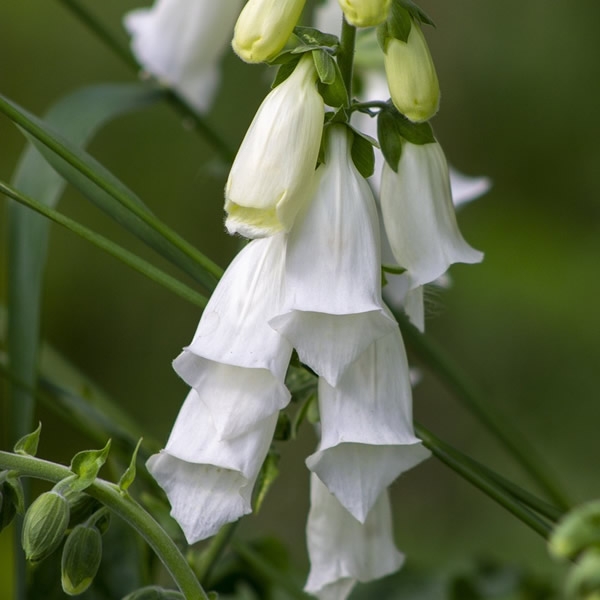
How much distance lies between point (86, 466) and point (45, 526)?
2cm

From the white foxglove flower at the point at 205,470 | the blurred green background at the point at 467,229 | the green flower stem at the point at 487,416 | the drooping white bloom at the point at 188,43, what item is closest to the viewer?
the white foxglove flower at the point at 205,470

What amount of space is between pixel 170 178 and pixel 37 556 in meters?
0.94

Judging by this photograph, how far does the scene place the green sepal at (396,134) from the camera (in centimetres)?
33

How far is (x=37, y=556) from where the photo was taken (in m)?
0.28

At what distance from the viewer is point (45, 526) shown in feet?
0.92

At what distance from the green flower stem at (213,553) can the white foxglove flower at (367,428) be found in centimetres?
8

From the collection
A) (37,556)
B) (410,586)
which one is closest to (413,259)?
(37,556)

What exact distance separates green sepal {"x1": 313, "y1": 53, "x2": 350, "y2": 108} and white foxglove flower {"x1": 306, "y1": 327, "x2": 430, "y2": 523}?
0.24 feet

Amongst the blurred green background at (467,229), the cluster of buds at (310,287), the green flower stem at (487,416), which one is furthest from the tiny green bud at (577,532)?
the blurred green background at (467,229)

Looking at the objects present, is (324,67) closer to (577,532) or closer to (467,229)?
(577,532)

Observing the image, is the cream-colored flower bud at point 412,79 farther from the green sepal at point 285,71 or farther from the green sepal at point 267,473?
the green sepal at point 267,473

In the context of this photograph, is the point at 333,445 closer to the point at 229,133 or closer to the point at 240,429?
the point at 240,429

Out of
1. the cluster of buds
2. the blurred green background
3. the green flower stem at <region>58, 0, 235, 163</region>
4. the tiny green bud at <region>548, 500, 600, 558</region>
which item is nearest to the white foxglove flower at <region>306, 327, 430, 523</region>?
the cluster of buds

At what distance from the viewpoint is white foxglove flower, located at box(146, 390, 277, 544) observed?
0.31 m
